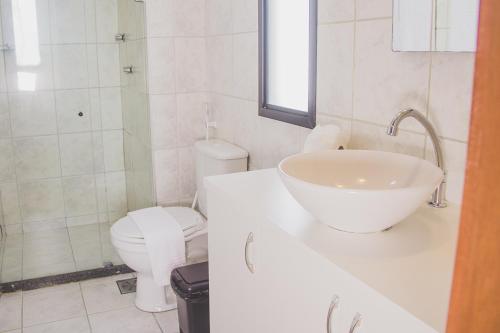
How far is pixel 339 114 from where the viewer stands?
5.85 ft

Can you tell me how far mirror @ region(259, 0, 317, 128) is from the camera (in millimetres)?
1929

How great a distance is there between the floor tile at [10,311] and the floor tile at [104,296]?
1.09 feet

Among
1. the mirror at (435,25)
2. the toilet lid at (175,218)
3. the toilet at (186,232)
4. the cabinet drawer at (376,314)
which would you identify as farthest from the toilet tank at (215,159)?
the cabinet drawer at (376,314)

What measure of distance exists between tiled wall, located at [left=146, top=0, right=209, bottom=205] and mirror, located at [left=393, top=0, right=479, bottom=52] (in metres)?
1.68

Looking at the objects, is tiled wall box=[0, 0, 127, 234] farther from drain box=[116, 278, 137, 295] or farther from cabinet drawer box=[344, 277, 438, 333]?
cabinet drawer box=[344, 277, 438, 333]

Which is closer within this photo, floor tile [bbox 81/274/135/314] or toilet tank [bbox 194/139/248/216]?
toilet tank [bbox 194/139/248/216]

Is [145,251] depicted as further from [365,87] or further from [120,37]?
[120,37]

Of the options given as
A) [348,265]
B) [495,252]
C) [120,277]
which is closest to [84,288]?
[120,277]

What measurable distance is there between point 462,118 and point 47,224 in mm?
3007

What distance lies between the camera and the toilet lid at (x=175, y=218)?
2533 mm

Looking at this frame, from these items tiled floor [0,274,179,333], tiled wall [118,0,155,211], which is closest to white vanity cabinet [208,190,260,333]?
tiled floor [0,274,179,333]

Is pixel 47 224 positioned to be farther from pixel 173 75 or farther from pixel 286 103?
pixel 286 103

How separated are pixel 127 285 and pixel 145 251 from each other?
58 cm

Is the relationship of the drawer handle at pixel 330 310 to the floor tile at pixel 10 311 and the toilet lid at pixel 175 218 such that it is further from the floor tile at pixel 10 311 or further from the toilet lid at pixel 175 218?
the floor tile at pixel 10 311
